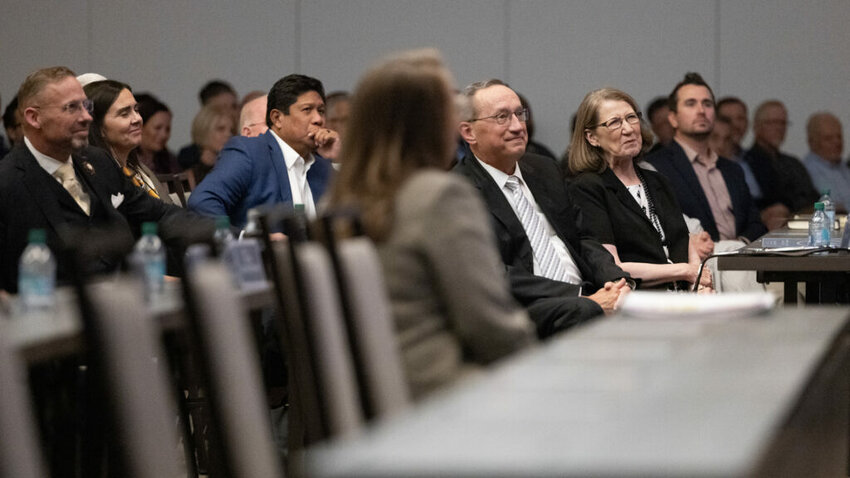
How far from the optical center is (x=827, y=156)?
814 centimetres

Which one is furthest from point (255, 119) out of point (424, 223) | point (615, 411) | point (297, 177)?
point (615, 411)

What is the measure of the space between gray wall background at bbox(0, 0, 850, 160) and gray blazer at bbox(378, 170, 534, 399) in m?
6.31

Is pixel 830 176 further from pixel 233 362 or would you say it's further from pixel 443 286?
pixel 233 362

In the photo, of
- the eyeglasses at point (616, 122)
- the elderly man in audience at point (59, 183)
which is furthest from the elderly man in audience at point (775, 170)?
the elderly man in audience at point (59, 183)

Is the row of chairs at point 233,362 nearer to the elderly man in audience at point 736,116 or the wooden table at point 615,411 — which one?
the wooden table at point 615,411

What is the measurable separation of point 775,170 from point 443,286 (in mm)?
5865

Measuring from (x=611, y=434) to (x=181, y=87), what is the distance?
25.6 feet

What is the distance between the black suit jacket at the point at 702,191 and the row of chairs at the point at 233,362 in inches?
144

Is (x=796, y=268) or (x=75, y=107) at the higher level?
(x=75, y=107)

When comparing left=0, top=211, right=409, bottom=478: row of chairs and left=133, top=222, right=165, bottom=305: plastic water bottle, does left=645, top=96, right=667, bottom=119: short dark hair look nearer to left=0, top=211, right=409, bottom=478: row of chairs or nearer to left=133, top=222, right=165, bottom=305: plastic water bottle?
left=133, top=222, right=165, bottom=305: plastic water bottle

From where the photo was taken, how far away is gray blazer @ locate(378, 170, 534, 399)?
223cm

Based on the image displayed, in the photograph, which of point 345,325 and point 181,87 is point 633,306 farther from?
point 181,87

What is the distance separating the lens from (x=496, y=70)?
860 centimetres

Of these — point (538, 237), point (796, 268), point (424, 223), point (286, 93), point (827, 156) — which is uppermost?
point (286, 93)
